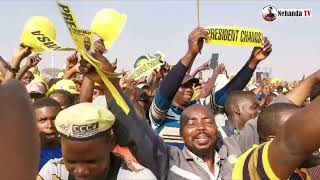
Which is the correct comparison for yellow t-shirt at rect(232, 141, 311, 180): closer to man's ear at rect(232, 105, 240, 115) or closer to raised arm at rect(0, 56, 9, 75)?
raised arm at rect(0, 56, 9, 75)

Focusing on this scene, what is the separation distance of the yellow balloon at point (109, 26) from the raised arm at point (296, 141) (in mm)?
1302

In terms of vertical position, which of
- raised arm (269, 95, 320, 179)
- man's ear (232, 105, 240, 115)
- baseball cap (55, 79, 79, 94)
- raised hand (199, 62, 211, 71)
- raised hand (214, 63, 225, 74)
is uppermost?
raised arm (269, 95, 320, 179)

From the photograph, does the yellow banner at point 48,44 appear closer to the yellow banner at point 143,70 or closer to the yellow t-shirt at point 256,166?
the yellow t-shirt at point 256,166

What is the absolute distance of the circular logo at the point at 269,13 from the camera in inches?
277

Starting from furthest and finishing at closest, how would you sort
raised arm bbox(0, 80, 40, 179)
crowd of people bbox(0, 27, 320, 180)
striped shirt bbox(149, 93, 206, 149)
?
striped shirt bbox(149, 93, 206, 149), crowd of people bbox(0, 27, 320, 180), raised arm bbox(0, 80, 40, 179)

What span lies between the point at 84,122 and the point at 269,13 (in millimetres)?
5361

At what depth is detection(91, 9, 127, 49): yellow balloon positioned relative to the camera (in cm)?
274

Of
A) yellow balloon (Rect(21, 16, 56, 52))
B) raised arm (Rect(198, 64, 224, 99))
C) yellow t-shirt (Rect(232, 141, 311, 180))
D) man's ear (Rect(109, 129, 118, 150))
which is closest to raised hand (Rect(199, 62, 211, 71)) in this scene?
raised arm (Rect(198, 64, 224, 99))

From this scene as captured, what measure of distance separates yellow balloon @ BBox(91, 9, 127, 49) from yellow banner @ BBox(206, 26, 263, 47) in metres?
1.23

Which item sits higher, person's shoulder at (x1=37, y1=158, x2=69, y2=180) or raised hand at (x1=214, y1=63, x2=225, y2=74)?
person's shoulder at (x1=37, y1=158, x2=69, y2=180)

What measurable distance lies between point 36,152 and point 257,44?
3242mm

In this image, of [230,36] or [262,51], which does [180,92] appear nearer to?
[262,51]

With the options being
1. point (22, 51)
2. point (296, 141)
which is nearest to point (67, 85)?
point (22, 51)

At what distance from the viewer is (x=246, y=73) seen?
→ 4598mm
